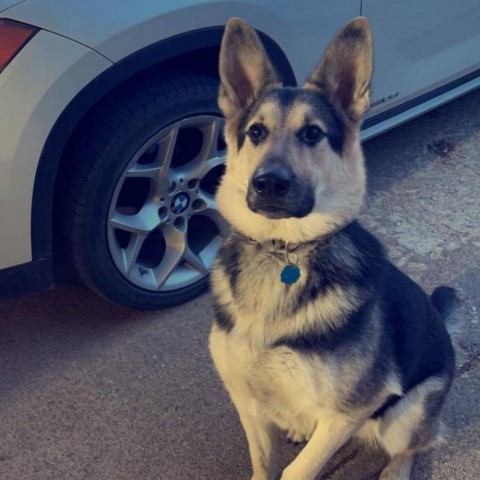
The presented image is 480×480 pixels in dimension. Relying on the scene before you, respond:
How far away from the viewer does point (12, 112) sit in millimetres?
2689

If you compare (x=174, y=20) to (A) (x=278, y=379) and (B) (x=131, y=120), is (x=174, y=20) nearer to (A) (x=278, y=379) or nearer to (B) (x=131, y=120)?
(B) (x=131, y=120)

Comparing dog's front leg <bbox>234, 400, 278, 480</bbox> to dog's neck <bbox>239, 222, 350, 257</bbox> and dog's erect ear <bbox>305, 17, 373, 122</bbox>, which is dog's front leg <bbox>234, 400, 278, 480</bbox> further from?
dog's erect ear <bbox>305, 17, 373, 122</bbox>

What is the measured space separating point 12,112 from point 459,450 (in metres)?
2.14

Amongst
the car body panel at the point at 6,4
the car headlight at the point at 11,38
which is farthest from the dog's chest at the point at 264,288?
the car body panel at the point at 6,4

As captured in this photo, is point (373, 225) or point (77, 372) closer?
point (77, 372)

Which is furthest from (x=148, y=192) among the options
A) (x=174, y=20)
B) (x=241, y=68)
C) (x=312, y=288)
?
(x=312, y=288)

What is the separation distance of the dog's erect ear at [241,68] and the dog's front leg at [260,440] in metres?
1.09

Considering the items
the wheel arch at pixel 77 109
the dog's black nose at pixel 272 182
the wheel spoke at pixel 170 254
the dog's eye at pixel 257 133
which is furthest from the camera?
the wheel spoke at pixel 170 254

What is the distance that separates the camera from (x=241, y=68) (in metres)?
2.64

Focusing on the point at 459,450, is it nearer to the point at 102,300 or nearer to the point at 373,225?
the point at 373,225

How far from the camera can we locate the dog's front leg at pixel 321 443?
2.37 m

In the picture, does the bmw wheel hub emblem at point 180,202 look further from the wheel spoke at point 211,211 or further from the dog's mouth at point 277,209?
the dog's mouth at point 277,209

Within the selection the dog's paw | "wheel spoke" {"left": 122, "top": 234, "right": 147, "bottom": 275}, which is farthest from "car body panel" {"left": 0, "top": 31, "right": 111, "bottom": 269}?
the dog's paw

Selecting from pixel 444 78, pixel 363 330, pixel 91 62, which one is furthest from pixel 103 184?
pixel 444 78
